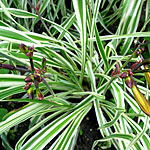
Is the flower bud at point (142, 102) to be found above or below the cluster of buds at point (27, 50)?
below

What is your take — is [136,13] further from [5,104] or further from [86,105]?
[5,104]

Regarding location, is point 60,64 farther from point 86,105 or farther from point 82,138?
point 82,138

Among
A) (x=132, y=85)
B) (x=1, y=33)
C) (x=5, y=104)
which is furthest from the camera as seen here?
(x=5, y=104)

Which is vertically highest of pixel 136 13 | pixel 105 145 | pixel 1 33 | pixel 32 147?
pixel 136 13

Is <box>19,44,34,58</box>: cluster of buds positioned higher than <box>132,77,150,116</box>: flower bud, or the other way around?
<box>19,44,34,58</box>: cluster of buds

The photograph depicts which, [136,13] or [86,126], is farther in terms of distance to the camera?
[86,126]

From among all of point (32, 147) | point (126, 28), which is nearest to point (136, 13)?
point (126, 28)

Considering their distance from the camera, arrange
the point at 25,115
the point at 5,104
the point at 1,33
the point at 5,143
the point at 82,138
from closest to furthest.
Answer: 1. the point at 1,33
2. the point at 25,115
3. the point at 5,143
4. the point at 82,138
5. the point at 5,104

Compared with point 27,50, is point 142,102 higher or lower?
lower

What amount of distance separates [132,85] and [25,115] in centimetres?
48

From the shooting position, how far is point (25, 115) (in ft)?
2.69

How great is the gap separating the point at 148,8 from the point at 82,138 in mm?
841

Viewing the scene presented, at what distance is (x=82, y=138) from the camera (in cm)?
109

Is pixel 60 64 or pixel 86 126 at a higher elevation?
pixel 60 64
